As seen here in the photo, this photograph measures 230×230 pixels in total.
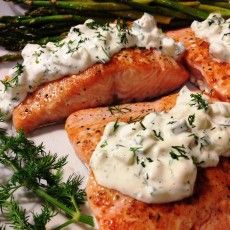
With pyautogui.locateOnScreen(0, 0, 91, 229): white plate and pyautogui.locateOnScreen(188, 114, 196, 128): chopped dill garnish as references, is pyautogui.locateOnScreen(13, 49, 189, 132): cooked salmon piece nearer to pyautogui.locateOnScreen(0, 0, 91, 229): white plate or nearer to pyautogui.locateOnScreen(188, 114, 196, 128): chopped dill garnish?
pyautogui.locateOnScreen(0, 0, 91, 229): white plate

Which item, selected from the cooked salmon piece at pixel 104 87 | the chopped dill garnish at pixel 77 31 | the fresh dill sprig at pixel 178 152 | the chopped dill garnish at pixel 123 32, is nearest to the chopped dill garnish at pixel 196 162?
the fresh dill sprig at pixel 178 152

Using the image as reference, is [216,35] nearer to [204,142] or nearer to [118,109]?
[118,109]

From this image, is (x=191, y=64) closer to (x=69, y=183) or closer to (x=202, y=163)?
(x=202, y=163)

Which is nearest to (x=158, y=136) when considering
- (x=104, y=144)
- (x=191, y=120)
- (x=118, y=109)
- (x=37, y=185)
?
(x=191, y=120)

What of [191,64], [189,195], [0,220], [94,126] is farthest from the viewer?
[191,64]

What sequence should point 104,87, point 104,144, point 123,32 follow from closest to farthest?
point 104,144, point 104,87, point 123,32

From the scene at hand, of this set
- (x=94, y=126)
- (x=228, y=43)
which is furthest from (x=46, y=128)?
(x=228, y=43)

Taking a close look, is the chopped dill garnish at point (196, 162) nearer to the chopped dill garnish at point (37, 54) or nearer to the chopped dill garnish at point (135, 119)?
the chopped dill garnish at point (135, 119)
